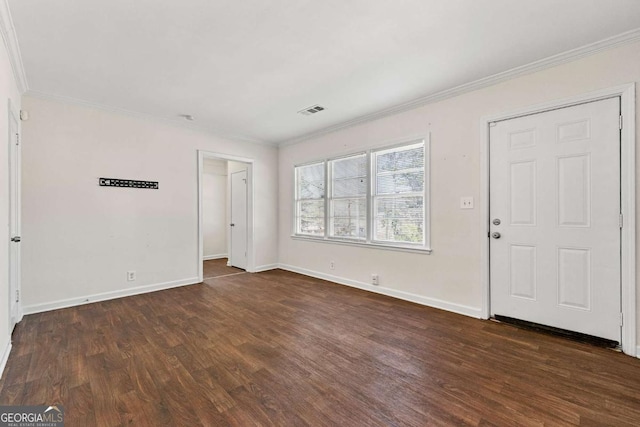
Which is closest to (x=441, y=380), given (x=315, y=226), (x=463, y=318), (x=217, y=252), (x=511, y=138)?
(x=463, y=318)

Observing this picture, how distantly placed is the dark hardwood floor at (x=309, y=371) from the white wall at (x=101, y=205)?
1.79 feet

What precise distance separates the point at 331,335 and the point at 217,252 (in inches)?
213

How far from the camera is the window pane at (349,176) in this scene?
4.39 m

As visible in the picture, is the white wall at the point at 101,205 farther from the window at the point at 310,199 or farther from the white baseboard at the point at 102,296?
the window at the point at 310,199

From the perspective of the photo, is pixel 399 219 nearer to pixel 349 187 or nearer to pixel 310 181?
pixel 349 187

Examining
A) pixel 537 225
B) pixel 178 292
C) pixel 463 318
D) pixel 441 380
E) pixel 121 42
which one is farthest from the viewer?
pixel 178 292

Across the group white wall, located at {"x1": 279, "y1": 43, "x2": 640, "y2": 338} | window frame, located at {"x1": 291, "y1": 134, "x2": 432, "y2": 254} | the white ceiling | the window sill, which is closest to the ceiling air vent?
the white ceiling

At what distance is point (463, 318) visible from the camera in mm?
3117

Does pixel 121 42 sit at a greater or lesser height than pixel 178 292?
greater

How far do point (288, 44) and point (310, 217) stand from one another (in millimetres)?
3300

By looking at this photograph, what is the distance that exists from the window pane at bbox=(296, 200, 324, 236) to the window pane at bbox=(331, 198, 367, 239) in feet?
1.03

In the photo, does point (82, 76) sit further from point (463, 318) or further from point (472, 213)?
point (463, 318)

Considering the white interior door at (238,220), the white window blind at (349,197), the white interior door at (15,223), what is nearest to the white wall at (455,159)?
the white window blind at (349,197)

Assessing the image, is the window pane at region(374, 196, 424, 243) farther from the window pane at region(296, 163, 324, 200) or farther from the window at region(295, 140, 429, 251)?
the window pane at region(296, 163, 324, 200)
